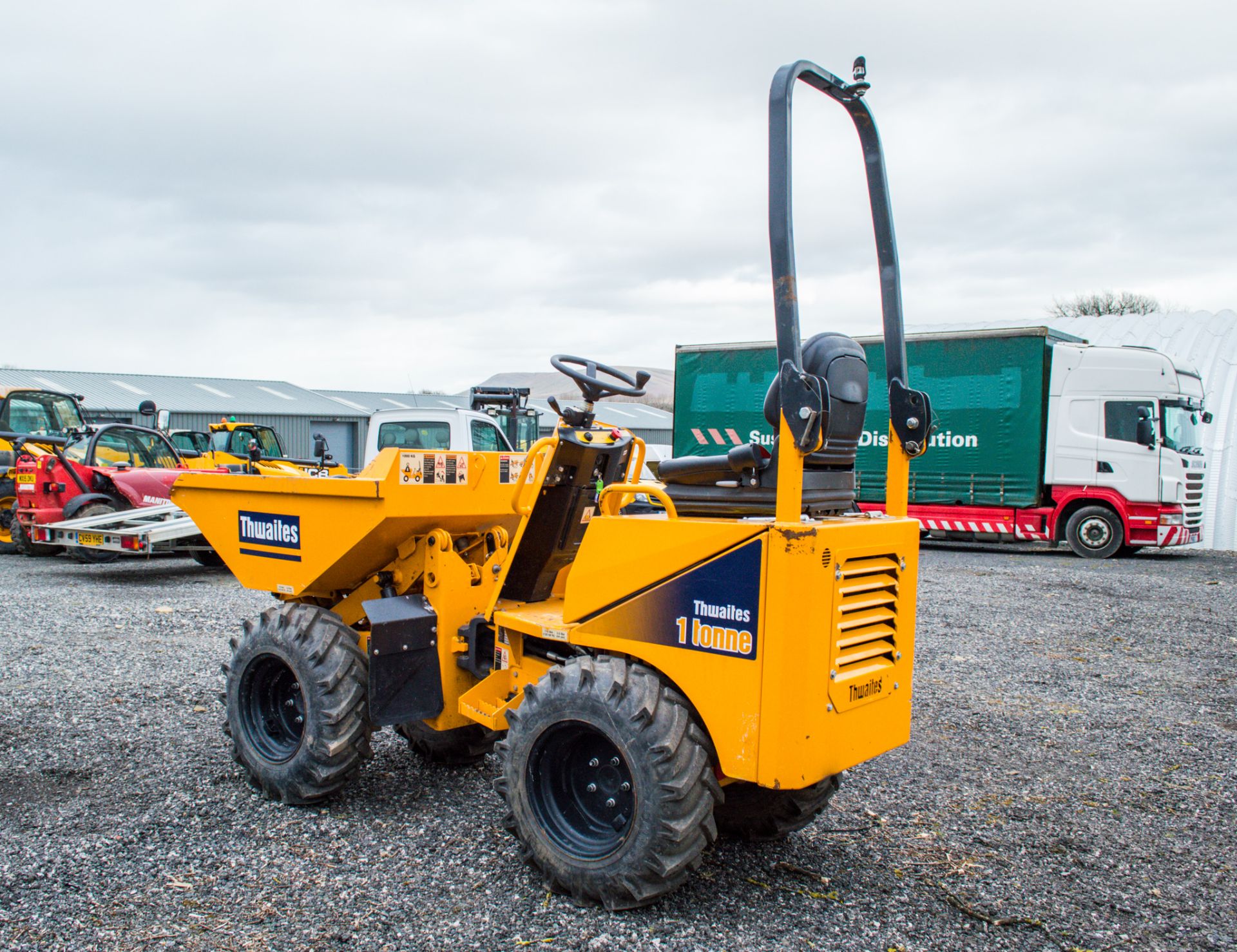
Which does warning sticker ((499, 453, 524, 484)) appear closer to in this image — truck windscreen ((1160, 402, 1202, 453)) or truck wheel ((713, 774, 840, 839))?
truck wheel ((713, 774, 840, 839))

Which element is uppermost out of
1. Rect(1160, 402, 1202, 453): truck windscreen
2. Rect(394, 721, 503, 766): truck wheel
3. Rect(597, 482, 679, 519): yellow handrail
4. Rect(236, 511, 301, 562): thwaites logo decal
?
Rect(1160, 402, 1202, 453): truck windscreen

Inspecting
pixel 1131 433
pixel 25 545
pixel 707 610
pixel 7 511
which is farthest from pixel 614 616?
pixel 7 511

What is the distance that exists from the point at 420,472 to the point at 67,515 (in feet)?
31.7

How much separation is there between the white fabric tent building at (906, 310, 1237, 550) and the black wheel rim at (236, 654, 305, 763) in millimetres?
13759

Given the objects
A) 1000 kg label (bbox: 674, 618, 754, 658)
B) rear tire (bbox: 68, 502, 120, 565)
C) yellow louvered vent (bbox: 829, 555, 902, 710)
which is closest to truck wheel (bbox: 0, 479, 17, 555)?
rear tire (bbox: 68, 502, 120, 565)

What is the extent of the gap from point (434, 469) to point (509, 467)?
426 mm

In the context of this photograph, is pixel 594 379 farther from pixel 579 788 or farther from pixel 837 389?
pixel 579 788

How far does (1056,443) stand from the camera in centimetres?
1473

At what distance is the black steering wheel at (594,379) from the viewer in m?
3.73

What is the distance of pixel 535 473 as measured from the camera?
3.88m

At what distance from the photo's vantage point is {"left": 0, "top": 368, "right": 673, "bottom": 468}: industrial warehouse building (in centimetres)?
3183

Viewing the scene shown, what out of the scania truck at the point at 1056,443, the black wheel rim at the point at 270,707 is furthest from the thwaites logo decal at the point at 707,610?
the scania truck at the point at 1056,443

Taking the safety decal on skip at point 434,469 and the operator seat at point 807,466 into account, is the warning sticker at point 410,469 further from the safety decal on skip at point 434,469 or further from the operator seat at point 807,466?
the operator seat at point 807,466

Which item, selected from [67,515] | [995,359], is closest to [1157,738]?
[995,359]
